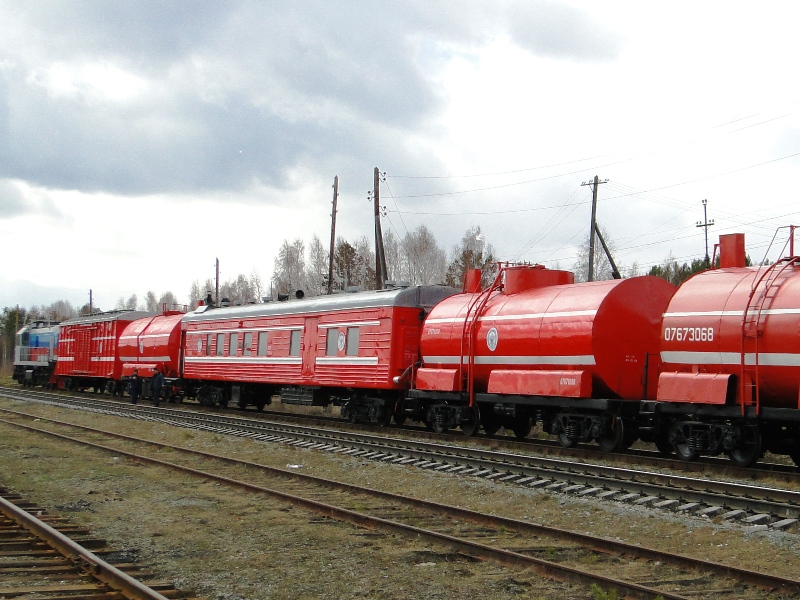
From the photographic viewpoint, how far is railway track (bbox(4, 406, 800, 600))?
7.21m

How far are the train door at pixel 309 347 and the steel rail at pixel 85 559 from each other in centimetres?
1423

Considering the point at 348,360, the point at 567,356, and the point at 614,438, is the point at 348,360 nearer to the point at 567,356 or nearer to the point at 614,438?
the point at 567,356

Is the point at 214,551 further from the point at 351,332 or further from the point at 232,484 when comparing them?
the point at 351,332

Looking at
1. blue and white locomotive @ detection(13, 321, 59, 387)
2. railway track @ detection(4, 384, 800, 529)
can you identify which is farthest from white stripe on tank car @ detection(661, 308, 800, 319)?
blue and white locomotive @ detection(13, 321, 59, 387)

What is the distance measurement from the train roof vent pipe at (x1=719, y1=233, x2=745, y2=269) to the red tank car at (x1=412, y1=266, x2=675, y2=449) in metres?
1.68

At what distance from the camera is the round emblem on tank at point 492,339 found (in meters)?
18.4

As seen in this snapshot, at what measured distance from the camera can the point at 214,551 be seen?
340 inches

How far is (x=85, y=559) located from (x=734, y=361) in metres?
10.5

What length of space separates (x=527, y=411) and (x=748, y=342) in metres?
5.73

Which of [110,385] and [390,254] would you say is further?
[390,254]

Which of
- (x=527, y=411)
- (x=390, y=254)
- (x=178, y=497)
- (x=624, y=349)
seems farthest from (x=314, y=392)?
(x=390, y=254)

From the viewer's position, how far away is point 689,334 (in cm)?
1469

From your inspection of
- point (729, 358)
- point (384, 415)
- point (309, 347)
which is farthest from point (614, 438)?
point (309, 347)

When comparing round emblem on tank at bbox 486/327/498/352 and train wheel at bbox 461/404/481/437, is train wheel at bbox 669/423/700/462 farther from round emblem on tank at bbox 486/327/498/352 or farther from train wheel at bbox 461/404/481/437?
train wheel at bbox 461/404/481/437
